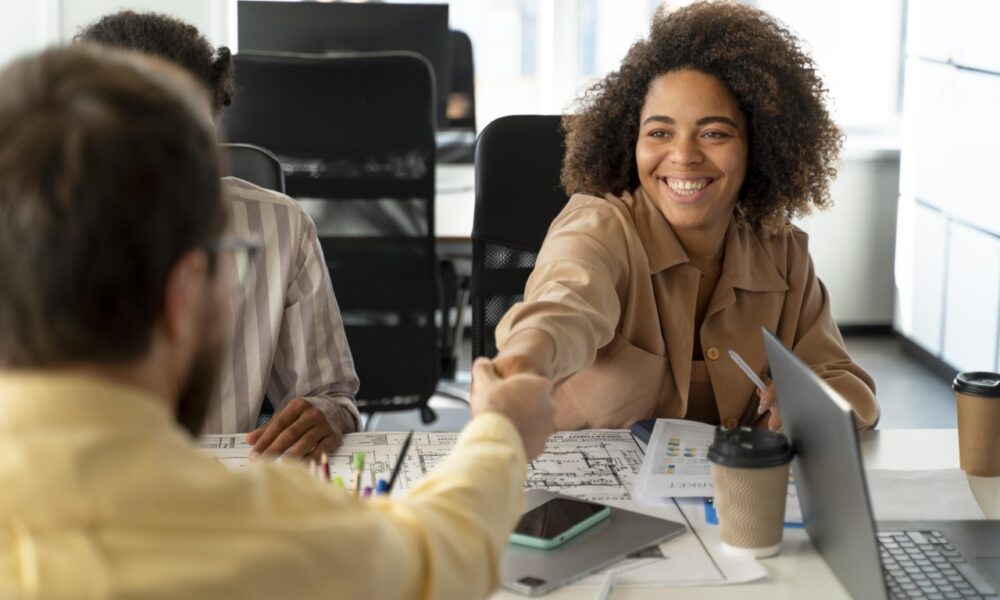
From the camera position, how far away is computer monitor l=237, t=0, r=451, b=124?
3.69 meters

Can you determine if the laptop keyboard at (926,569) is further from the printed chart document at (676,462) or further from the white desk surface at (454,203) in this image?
the white desk surface at (454,203)

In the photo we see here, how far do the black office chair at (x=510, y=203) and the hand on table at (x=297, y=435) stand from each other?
0.65 metres

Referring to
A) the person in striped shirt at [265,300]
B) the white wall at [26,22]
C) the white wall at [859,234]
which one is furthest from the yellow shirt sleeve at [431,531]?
the white wall at [26,22]

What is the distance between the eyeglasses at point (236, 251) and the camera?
0.71 metres

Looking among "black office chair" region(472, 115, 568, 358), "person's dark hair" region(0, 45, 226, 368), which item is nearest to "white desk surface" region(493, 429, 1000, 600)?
"person's dark hair" region(0, 45, 226, 368)

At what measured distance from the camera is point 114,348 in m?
0.66

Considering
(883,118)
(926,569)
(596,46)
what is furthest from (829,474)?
(883,118)

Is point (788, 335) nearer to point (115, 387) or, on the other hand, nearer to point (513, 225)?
point (513, 225)

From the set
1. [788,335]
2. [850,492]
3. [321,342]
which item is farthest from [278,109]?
[850,492]

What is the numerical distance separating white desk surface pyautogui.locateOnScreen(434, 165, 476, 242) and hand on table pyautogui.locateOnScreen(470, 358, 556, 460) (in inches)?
68.4

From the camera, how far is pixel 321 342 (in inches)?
71.6

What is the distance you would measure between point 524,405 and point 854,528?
32 centimetres

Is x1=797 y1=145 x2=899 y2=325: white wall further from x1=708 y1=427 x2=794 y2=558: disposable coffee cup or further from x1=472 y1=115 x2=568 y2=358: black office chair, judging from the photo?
x1=708 y1=427 x2=794 y2=558: disposable coffee cup

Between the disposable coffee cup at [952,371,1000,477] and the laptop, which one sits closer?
the laptop
